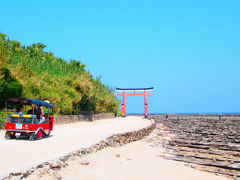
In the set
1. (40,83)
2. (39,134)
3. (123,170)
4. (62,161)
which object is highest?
(40,83)

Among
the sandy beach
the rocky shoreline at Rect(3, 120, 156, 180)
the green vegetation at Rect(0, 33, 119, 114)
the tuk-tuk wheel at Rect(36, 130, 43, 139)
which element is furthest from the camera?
the green vegetation at Rect(0, 33, 119, 114)

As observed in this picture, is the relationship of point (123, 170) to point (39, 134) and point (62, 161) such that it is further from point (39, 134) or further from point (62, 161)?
point (39, 134)

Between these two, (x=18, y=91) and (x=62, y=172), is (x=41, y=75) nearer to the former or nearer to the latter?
(x=18, y=91)

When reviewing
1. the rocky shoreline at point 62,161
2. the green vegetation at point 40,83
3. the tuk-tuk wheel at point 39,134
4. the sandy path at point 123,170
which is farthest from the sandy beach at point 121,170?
the green vegetation at point 40,83

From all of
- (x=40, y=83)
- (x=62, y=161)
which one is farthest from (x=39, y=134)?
(x=40, y=83)

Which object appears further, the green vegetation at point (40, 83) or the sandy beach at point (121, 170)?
the green vegetation at point (40, 83)

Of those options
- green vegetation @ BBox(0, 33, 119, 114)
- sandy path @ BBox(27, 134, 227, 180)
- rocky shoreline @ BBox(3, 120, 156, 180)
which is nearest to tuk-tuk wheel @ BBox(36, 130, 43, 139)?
rocky shoreline @ BBox(3, 120, 156, 180)

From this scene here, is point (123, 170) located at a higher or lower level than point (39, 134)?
lower

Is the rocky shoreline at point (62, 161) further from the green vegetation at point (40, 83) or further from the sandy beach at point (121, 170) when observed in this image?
the green vegetation at point (40, 83)

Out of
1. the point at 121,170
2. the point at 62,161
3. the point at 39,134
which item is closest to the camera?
the point at 62,161

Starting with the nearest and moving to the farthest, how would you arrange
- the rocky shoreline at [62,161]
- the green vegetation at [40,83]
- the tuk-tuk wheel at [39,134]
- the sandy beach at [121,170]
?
the rocky shoreline at [62,161]
the sandy beach at [121,170]
the tuk-tuk wheel at [39,134]
the green vegetation at [40,83]

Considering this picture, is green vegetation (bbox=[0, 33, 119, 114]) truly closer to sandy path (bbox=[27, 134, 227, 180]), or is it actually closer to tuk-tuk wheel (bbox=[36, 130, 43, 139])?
tuk-tuk wheel (bbox=[36, 130, 43, 139])

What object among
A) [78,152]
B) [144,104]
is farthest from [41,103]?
[144,104]

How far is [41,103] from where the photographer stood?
1191 centimetres
